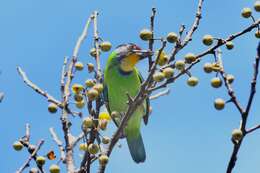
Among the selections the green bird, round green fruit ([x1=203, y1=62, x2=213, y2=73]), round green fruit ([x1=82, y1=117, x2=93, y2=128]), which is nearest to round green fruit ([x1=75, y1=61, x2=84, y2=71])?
round green fruit ([x1=82, y1=117, x2=93, y2=128])

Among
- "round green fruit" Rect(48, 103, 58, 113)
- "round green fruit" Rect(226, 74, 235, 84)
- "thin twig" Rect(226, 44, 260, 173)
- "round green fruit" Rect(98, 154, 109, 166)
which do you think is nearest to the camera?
"thin twig" Rect(226, 44, 260, 173)

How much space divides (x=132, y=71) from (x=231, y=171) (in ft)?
15.1

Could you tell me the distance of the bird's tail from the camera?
23.0 ft

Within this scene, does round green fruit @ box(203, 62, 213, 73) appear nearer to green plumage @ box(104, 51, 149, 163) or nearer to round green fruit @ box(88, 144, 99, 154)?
round green fruit @ box(88, 144, 99, 154)

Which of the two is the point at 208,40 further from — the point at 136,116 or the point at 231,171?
the point at 136,116

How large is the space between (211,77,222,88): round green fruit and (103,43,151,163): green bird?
310 cm

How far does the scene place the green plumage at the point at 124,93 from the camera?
23.8ft

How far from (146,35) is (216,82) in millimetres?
750

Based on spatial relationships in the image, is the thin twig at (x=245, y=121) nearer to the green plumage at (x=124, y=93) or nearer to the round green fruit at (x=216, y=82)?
the round green fruit at (x=216, y=82)

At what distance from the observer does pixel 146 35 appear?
4.40 m

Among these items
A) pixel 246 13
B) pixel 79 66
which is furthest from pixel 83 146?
pixel 246 13

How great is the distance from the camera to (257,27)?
13.6 feet

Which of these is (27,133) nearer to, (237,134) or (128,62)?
(237,134)

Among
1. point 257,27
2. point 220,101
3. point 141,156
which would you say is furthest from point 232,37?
point 141,156
